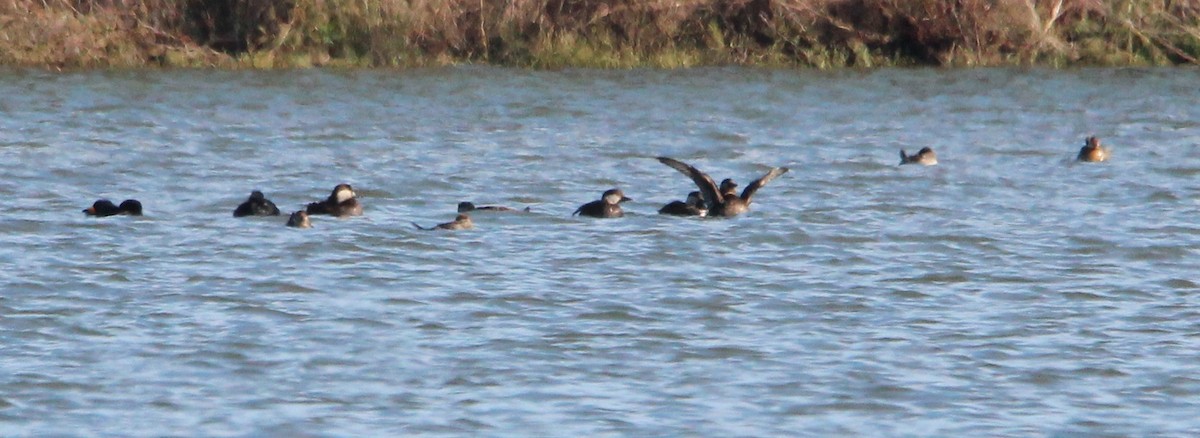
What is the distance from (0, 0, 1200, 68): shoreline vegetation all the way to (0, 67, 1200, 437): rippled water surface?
548 cm

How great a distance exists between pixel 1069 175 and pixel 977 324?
23.7 feet

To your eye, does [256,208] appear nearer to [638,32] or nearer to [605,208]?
[605,208]

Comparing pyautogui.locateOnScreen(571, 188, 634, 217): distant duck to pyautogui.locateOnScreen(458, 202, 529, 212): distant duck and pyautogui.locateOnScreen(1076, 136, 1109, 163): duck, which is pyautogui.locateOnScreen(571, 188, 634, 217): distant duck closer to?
pyautogui.locateOnScreen(458, 202, 529, 212): distant duck

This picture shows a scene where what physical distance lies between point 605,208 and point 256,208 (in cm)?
227

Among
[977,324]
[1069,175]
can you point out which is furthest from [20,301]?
[1069,175]

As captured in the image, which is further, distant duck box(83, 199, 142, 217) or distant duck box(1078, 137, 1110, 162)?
distant duck box(1078, 137, 1110, 162)

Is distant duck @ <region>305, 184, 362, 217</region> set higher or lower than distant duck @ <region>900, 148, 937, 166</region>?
lower

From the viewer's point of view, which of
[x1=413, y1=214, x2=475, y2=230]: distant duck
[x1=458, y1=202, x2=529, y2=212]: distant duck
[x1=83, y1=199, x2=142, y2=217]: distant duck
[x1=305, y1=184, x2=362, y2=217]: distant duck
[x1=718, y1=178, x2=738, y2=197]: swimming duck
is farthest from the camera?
[x1=718, y1=178, x2=738, y2=197]: swimming duck

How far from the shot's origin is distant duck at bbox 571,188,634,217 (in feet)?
45.4

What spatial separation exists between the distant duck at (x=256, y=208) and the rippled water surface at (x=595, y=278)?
13 centimetres

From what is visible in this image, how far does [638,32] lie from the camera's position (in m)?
28.6

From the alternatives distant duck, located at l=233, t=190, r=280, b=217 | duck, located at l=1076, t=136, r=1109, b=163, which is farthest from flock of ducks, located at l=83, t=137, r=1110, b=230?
duck, located at l=1076, t=136, r=1109, b=163

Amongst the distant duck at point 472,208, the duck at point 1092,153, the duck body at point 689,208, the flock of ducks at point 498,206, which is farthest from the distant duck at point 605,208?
the duck at point 1092,153

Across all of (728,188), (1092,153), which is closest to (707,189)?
(728,188)
